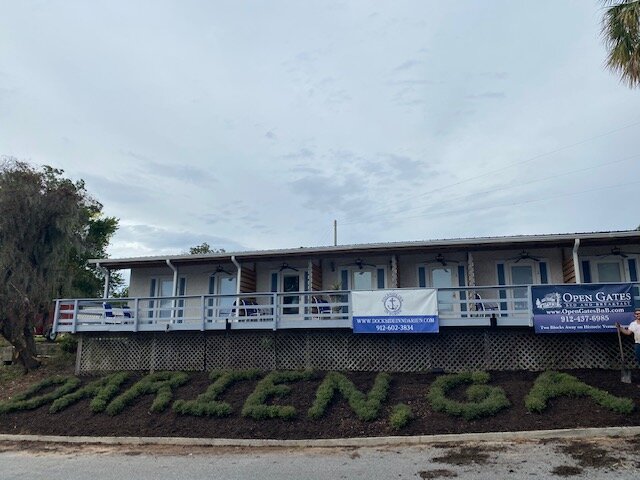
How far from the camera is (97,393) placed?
45.5 ft

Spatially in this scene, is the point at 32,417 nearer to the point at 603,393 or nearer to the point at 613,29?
the point at 603,393

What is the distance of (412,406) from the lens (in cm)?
1120

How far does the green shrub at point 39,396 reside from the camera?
13547 millimetres

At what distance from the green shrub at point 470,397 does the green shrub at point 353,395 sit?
3.72ft

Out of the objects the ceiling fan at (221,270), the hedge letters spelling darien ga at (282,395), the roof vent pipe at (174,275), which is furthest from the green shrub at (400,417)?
the roof vent pipe at (174,275)

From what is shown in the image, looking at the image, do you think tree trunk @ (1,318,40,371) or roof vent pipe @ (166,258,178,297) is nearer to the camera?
tree trunk @ (1,318,40,371)

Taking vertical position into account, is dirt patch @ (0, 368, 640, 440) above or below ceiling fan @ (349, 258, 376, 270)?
below

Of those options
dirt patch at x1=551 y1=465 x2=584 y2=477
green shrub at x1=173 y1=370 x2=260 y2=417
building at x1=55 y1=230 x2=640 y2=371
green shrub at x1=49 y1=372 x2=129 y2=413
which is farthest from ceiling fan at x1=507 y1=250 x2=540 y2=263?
green shrub at x1=49 y1=372 x2=129 y2=413

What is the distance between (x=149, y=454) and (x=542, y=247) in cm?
1278

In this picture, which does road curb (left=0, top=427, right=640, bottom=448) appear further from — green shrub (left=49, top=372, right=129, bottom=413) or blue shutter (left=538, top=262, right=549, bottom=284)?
blue shutter (left=538, top=262, right=549, bottom=284)

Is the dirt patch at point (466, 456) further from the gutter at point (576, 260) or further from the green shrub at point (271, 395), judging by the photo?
the gutter at point (576, 260)

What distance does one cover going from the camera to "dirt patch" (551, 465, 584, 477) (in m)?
7.36

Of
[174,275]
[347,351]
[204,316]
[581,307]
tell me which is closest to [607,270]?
[581,307]

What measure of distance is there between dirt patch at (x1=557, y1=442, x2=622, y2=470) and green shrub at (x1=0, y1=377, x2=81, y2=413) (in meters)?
12.3
